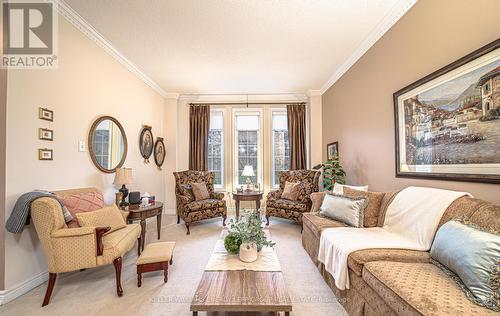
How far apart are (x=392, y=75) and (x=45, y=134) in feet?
13.1

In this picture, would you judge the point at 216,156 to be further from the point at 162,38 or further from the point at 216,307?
the point at 216,307

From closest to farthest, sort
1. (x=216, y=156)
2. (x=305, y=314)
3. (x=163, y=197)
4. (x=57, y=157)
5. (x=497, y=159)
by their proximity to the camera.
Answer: (x=497, y=159) → (x=305, y=314) → (x=57, y=157) → (x=163, y=197) → (x=216, y=156)

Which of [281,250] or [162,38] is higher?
[162,38]

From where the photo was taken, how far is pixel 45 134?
2240 millimetres

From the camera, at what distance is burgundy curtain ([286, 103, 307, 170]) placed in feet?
16.8

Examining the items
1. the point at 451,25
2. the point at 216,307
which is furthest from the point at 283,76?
the point at 216,307

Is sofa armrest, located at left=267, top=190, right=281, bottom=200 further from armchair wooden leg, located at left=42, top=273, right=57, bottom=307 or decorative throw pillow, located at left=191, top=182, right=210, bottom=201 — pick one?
armchair wooden leg, located at left=42, top=273, right=57, bottom=307

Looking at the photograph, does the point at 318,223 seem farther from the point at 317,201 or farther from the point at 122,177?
the point at 122,177

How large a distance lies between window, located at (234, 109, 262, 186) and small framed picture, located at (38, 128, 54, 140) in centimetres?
356

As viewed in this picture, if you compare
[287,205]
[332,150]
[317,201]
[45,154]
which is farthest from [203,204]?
[332,150]

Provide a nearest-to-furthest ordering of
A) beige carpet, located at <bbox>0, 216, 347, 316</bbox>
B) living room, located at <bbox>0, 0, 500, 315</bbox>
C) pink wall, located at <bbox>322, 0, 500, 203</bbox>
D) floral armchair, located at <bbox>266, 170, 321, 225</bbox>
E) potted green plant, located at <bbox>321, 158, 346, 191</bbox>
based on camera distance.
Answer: living room, located at <bbox>0, 0, 500, 315</bbox>, pink wall, located at <bbox>322, 0, 500, 203</bbox>, beige carpet, located at <bbox>0, 216, 347, 316</bbox>, potted green plant, located at <bbox>321, 158, 346, 191</bbox>, floral armchair, located at <bbox>266, 170, 321, 225</bbox>

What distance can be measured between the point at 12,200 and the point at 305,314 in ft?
9.28

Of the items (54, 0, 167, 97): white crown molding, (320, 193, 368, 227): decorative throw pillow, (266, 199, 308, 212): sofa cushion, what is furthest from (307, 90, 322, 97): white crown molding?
(54, 0, 167, 97): white crown molding

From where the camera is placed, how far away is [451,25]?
6.09ft
